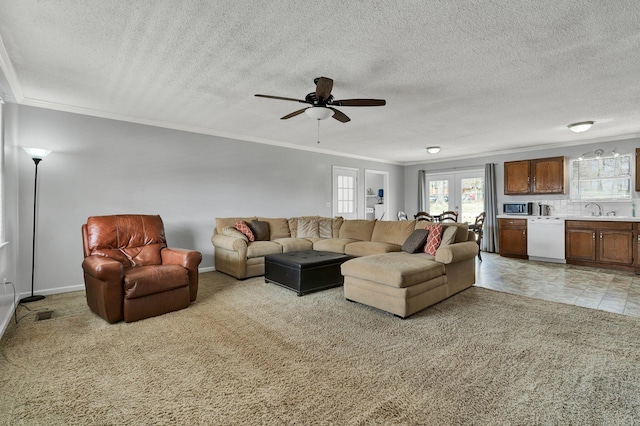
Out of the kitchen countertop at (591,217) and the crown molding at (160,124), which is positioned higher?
the crown molding at (160,124)

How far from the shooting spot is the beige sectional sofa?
3.16m

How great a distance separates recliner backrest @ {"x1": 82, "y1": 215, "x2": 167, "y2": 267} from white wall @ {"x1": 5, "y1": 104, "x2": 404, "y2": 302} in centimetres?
94

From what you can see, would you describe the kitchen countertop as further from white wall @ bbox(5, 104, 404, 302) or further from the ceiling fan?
the ceiling fan

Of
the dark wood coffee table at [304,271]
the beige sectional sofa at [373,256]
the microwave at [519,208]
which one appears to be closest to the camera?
the beige sectional sofa at [373,256]

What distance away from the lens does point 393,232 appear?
5.01 m

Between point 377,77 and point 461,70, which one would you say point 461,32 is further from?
point 377,77

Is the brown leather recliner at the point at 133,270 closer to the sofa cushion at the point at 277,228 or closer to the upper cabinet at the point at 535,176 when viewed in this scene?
the sofa cushion at the point at 277,228

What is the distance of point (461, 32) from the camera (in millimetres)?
2340

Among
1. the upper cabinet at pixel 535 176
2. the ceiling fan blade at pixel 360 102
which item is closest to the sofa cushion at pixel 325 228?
the ceiling fan blade at pixel 360 102

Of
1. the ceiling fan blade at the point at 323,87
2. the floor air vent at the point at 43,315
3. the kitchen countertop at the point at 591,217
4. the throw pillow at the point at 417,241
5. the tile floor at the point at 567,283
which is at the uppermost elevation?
the ceiling fan blade at the point at 323,87

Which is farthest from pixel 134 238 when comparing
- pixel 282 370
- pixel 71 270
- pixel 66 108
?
pixel 282 370

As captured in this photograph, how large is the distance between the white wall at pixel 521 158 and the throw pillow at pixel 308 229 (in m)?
4.35

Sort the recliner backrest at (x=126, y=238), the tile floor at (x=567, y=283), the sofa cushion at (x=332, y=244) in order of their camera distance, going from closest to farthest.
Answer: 1. the recliner backrest at (x=126, y=238)
2. the tile floor at (x=567, y=283)
3. the sofa cushion at (x=332, y=244)

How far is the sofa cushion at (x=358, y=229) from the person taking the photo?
5.41 m
